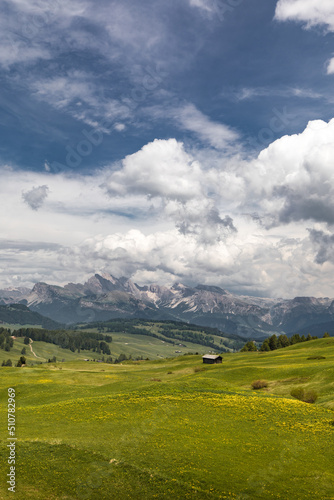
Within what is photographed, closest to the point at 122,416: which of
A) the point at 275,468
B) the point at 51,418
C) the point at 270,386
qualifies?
the point at 51,418

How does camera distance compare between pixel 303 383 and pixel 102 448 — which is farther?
pixel 303 383

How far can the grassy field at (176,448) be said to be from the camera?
2578 cm

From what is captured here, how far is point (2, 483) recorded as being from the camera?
2628cm

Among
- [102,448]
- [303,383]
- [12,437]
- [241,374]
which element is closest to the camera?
[102,448]

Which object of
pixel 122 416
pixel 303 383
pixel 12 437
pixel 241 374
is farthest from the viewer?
pixel 241 374

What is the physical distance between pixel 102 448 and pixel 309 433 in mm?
22782

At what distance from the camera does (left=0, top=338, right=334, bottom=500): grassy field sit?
2578 centimetres

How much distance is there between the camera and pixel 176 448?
1251 inches

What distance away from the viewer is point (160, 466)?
28.5 metres

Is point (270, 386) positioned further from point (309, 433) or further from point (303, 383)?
point (309, 433)

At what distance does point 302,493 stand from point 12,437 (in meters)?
29.7

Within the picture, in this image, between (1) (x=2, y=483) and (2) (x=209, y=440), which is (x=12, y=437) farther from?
(2) (x=209, y=440)

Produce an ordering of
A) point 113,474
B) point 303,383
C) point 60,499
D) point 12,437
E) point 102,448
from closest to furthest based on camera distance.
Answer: point 60,499
point 113,474
point 102,448
point 12,437
point 303,383

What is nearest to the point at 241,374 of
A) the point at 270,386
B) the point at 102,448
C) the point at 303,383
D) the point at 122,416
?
the point at 270,386
